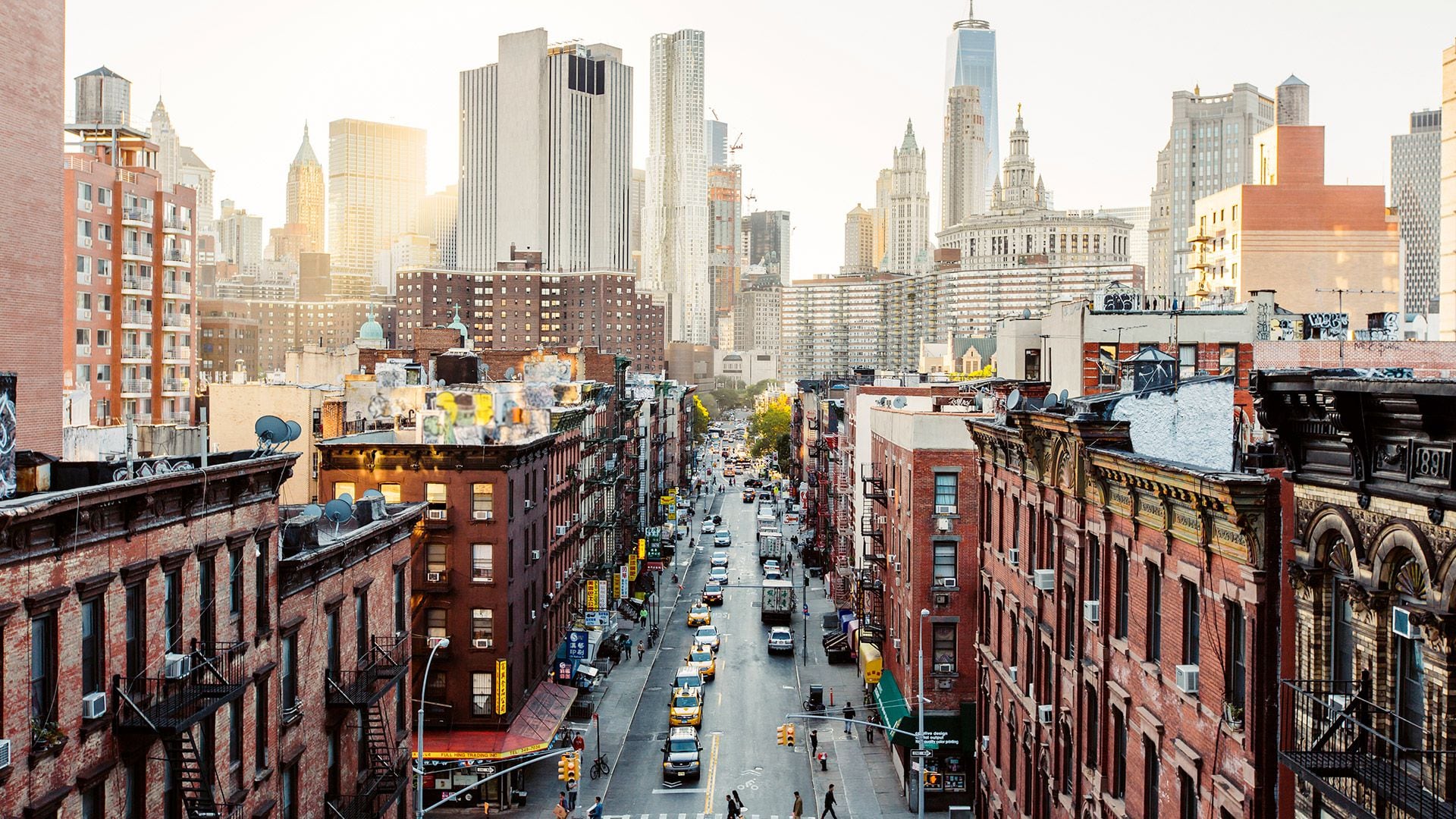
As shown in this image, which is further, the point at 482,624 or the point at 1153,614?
the point at 482,624

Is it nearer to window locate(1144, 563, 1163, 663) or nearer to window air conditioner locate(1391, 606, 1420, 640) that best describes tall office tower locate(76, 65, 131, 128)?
window locate(1144, 563, 1163, 663)

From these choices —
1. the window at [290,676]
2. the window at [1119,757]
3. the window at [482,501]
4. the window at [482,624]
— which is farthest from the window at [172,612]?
the window at [482,624]

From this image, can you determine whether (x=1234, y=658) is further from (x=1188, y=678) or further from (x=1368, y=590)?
(x=1368, y=590)

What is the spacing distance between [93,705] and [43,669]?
4.36 ft

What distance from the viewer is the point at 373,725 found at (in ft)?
119

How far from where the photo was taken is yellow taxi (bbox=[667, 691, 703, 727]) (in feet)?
198

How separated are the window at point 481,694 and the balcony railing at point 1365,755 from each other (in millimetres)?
38513

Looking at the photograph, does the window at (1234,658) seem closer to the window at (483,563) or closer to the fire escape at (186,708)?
the fire escape at (186,708)

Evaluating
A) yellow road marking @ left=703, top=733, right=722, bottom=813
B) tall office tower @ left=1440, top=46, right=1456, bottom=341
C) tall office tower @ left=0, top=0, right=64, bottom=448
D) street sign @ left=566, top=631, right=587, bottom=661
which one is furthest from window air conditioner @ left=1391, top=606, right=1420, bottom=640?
tall office tower @ left=1440, top=46, right=1456, bottom=341

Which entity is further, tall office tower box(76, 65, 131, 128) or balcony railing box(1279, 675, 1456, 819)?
tall office tower box(76, 65, 131, 128)

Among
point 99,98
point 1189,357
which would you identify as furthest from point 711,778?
point 99,98

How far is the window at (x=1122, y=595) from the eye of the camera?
27016 mm

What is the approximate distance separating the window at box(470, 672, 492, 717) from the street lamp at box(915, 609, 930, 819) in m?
17.4

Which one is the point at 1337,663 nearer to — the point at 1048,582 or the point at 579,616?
the point at 1048,582
